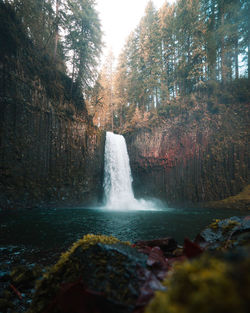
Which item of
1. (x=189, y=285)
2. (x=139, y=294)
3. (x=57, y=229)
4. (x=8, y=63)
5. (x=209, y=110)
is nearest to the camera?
(x=189, y=285)

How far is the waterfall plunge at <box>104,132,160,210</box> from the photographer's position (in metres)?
17.0

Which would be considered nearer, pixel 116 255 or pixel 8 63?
pixel 116 255

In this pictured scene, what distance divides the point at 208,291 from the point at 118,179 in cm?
1772

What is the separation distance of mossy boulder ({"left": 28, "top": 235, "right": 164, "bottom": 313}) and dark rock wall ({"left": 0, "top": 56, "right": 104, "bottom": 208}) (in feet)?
36.1

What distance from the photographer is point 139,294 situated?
1093 mm

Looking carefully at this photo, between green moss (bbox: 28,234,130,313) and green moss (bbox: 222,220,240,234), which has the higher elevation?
green moss (bbox: 222,220,240,234)

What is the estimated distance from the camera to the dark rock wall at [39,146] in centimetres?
1049

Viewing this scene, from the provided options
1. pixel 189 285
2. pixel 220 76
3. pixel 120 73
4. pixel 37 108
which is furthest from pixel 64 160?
pixel 120 73

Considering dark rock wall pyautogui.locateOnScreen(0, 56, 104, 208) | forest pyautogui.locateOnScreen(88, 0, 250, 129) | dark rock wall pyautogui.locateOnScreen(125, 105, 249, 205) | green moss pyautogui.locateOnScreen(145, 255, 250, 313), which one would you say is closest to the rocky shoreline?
green moss pyautogui.locateOnScreen(145, 255, 250, 313)

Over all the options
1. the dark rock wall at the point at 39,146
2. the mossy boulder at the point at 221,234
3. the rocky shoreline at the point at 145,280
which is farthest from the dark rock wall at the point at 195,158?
the rocky shoreline at the point at 145,280

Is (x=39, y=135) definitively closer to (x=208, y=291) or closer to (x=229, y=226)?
(x=229, y=226)

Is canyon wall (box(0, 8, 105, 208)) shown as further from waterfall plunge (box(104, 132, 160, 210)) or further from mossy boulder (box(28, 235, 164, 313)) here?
mossy boulder (box(28, 235, 164, 313))

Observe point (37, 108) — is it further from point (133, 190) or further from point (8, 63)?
point (133, 190)

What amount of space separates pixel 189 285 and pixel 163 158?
17578 mm
